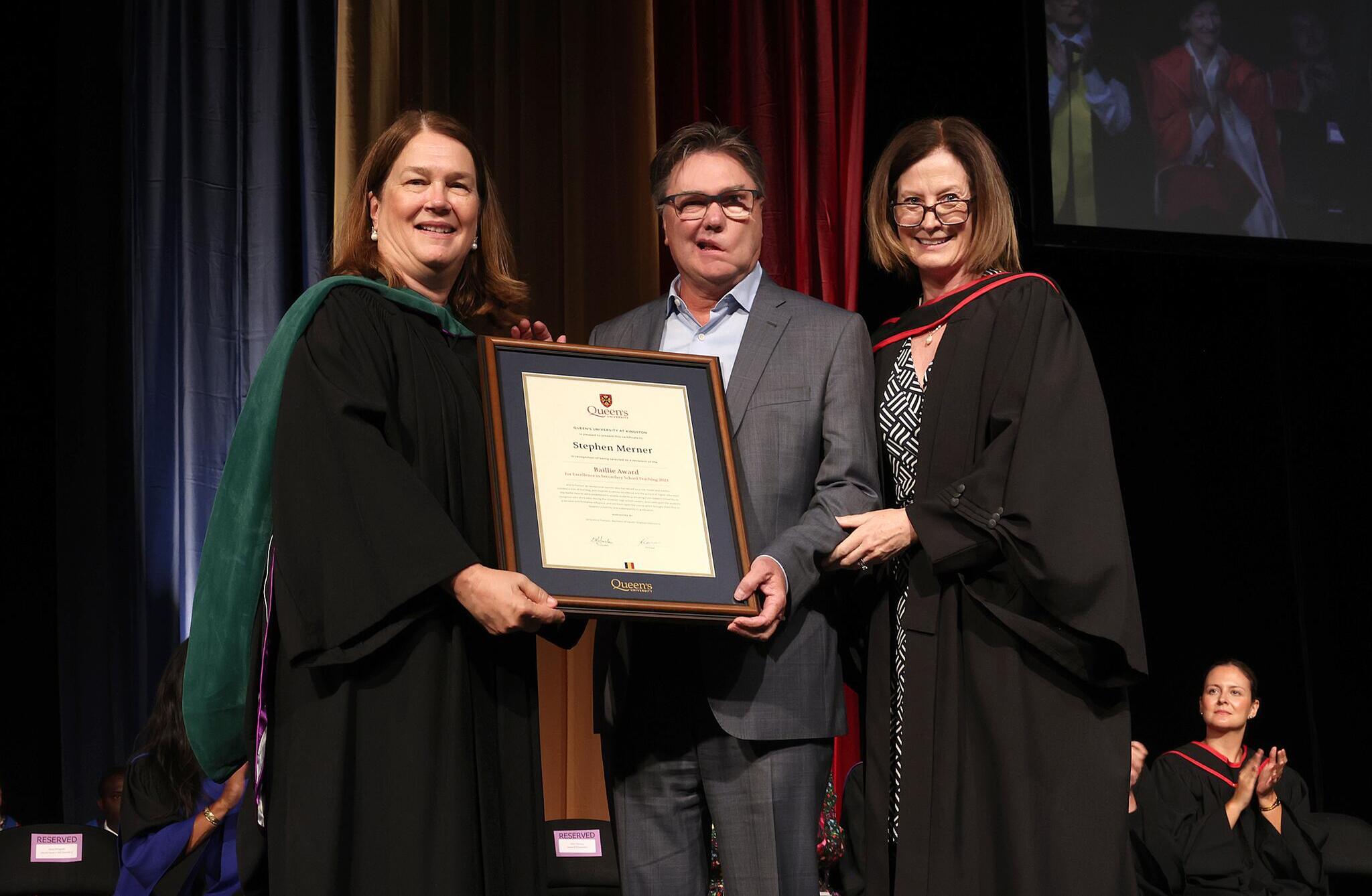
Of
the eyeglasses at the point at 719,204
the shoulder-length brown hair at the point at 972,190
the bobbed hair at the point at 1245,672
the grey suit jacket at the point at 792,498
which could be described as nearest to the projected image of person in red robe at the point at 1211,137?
the bobbed hair at the point at 1245,672

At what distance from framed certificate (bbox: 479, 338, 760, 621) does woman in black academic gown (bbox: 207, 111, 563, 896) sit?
86mm

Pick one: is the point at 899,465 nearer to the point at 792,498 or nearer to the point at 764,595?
the point at 792,498

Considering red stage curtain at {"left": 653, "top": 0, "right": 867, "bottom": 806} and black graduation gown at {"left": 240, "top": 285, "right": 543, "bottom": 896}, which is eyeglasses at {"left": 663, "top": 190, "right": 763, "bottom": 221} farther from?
red stage curtain at {"left": 653, "top": 0, "right": 867, "bottom": 806}

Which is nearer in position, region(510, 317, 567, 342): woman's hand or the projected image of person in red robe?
region(510, 317, 567, 342): woman's hand

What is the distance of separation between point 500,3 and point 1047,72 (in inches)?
81.5

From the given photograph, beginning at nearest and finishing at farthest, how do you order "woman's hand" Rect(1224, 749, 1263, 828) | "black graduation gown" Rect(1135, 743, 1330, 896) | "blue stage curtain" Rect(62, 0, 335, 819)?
"blue stage curtain" Rect(62, 0, 335, 819) < "black graduation gown" Rect(1135, 743, 1330, 896) < "woman's hand" Rect(1224, 749, 1263, 828)

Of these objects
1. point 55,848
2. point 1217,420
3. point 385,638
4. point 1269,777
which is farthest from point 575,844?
point 1217,420

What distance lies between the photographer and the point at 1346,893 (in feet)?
18.7

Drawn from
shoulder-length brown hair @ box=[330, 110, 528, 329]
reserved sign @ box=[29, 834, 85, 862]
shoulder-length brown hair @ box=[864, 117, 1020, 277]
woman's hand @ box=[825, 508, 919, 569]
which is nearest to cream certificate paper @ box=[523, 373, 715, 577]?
woman's hand @ box=[825, 508, 919, 569]

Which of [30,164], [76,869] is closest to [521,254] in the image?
[30,164]

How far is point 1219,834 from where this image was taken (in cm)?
522

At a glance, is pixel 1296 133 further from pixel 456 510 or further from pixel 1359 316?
pixel 456 510

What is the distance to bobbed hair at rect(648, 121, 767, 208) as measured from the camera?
285cm

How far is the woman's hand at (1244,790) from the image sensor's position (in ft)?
17.4
